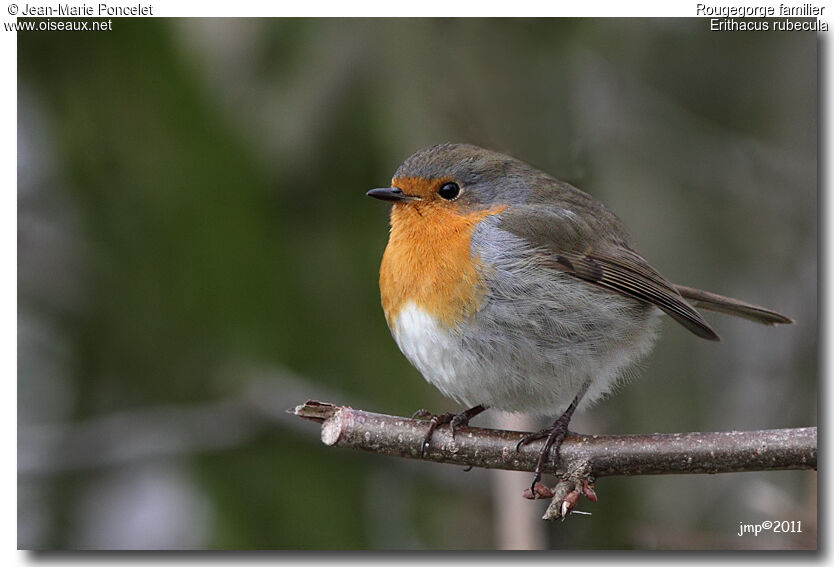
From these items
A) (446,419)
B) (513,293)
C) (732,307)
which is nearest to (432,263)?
(513,293)

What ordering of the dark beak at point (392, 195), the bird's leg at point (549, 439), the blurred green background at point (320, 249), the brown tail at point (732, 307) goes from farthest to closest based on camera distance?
1. the blurred green background at point (320, 249)
2. the brown tail at point (732, 307)
3. the dark beak at point (392, 195)
4. the bird's leg at point (549, 439)

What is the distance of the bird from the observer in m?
2.48

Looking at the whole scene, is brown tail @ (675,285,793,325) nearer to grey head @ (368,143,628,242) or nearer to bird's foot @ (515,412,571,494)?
grey head @ (368,143,628,242)

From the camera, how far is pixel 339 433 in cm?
229

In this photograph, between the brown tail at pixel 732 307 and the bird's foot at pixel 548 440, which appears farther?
the brown tail at pixel 732 307

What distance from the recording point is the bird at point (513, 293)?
2480 millimetres

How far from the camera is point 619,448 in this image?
90.7 inches

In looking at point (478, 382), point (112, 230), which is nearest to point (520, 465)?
point (478, 382)

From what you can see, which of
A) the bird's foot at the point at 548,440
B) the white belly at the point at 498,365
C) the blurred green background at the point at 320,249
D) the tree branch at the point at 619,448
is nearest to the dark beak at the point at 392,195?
the white belly at the point at 498,365

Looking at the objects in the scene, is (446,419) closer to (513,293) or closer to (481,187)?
(513,293)

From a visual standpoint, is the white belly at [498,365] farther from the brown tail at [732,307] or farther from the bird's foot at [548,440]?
the brown tail at [732,307]

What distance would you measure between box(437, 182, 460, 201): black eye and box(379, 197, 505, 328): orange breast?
0.08 ft

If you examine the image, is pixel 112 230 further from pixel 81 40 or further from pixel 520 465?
pixel 520 465

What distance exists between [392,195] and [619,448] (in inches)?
34.9
